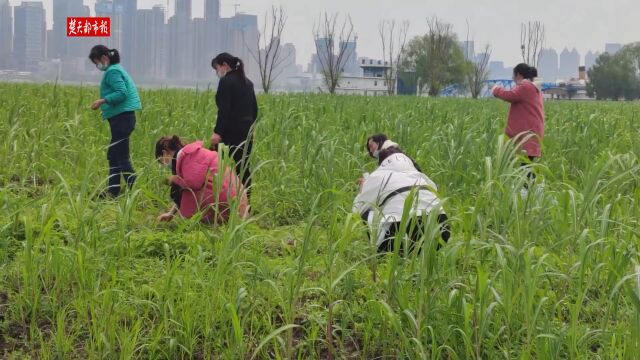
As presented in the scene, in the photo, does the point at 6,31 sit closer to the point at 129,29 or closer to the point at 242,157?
the point at 129,29

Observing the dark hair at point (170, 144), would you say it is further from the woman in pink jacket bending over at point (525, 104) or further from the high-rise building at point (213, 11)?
the high-rise building at point (213, 11)

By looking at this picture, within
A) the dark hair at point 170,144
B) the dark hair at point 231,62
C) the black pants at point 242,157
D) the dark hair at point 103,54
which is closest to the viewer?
the black pants at point 242,157

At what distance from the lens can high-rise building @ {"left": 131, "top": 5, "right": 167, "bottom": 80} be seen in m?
46.8

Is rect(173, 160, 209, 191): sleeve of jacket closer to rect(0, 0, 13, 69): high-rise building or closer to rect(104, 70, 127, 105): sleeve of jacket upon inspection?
rect(104, 70, 127, 105): sleeve of jacket

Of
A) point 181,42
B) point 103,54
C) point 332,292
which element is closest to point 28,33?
point 181,42

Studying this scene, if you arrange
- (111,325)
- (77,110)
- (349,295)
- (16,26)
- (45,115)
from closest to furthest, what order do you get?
(111,325), (349,295), (45,115), (77,110), (16,26)

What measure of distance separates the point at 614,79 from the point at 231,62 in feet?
232

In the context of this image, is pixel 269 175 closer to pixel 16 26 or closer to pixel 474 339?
pixel 474 339

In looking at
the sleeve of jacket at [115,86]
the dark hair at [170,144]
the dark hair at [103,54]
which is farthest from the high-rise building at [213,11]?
the dark hair at [170,144]

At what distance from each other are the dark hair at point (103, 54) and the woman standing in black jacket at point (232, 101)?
3.11 feet

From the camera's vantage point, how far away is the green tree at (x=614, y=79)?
69.6 m

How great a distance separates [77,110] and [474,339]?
6.65 m

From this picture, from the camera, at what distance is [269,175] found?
5812 mm

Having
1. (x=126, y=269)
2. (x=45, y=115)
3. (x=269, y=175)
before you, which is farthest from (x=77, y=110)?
(x=126, y=269)
